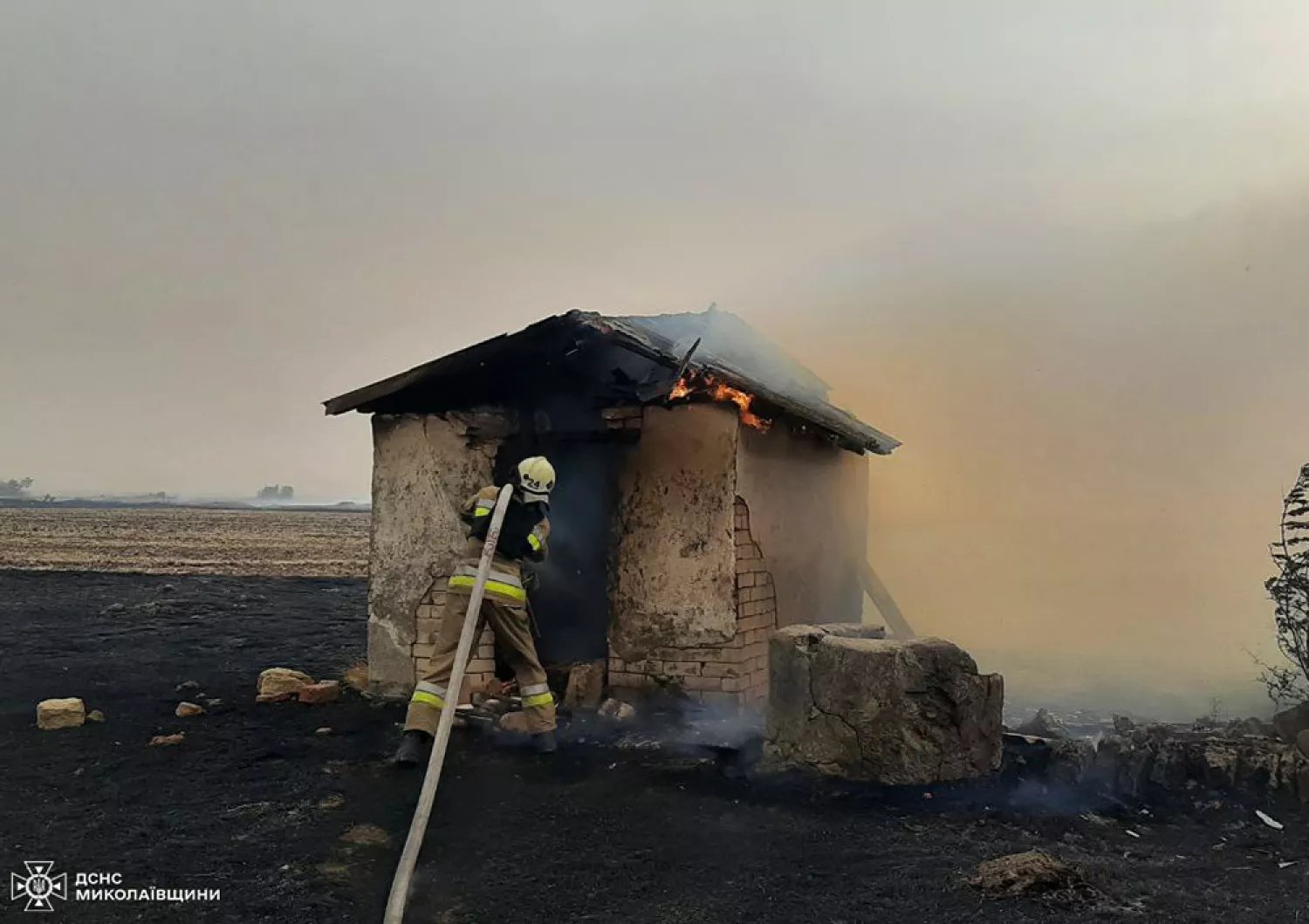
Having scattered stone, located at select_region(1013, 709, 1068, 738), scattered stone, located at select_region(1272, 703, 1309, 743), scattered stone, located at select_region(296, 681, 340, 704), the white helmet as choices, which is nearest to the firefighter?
the white helmet

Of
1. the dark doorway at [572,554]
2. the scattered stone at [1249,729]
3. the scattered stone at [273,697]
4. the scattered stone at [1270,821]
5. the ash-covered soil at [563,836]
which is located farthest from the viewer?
the dark doorway at [572,554]

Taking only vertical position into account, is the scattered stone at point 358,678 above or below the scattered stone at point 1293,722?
below

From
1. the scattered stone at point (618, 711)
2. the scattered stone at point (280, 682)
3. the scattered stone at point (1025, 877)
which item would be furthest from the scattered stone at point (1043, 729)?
the scattered stone at point (280, 682)

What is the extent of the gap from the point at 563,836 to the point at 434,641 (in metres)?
3.63

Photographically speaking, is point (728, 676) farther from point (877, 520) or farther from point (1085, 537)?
point (1085, 537)

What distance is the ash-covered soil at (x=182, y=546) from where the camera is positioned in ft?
69.2

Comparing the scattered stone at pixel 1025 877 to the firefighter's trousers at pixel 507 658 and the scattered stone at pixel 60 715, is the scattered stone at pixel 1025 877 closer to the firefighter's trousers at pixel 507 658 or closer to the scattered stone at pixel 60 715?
the firefighter's trousers at pixel 507 658

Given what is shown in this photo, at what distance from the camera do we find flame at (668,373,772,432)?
7.57 meters

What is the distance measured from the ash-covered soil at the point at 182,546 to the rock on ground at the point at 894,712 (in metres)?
16.7

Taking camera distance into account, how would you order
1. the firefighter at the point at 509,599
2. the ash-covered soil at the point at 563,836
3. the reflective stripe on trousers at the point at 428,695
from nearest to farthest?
the ash-covered soil at the point at 563,836 → the reflective stripe on trousers at the point at 428,695 → the firefighter at the point at 509,599

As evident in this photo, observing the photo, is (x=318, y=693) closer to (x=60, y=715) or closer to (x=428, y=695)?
(x=60, y=715)

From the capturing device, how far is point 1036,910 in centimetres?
392

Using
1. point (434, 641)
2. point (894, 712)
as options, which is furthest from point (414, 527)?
point (894, 712)

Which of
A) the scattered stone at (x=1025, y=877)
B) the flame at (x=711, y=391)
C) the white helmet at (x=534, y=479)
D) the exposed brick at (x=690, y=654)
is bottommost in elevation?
the scattered stone at (x=1025, y=877)
